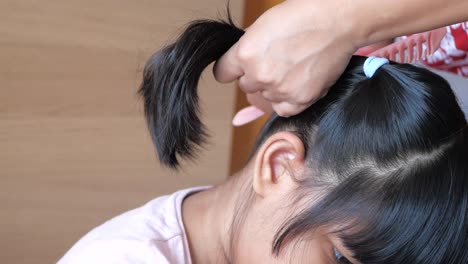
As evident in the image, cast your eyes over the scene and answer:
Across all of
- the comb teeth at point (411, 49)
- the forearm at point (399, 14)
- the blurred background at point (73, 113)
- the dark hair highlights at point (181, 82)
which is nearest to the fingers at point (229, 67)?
the dark hair highlights at point (181, 82)

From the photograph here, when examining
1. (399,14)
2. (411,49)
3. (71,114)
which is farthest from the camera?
(71,114)

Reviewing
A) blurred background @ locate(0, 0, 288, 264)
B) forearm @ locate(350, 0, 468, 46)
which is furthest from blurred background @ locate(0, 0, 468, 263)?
forearm @ locate(350, 0, 468, 46)

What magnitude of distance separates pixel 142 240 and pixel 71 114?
45cm

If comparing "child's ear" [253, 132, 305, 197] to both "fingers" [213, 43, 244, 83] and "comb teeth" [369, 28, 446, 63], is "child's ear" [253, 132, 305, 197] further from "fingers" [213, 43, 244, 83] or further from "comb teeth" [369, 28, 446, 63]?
"comb teeth" [369, 28, 446, 63]

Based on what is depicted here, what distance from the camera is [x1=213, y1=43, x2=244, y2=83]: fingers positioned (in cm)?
60

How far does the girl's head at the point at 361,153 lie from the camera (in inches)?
23.3

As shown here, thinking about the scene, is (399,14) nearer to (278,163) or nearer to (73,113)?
(278,163)

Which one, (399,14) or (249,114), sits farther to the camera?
(249,114)

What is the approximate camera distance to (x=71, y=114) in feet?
3.55

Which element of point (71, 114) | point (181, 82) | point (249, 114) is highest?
point (181, 82)

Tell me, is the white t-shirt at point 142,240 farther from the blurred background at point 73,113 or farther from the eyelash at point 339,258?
the blurred background at point 73,113

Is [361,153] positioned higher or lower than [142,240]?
higher

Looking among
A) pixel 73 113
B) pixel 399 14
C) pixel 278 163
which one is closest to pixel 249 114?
pixel 278 163

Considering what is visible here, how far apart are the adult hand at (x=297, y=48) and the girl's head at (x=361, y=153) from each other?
1.8 inches
